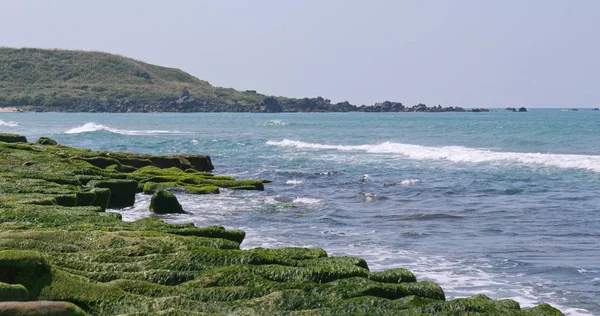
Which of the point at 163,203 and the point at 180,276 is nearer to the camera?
the point at 180,276

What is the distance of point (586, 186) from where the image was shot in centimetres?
3384

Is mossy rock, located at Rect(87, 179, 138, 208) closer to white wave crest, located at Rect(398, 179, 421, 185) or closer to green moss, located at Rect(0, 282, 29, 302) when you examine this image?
white wave crest, located at Rect(398, 179, 421, 185)

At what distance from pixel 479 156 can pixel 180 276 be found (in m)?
44.5

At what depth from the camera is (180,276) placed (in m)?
10.1

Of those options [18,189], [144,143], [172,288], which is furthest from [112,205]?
[144,143]

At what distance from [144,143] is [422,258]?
5578 cm

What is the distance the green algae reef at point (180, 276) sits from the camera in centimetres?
891

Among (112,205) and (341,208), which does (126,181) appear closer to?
(112,205)

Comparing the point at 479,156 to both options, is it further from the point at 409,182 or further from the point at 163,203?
the point at 163,203

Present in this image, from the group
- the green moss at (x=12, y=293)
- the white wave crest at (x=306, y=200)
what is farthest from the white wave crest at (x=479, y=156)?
the green moss at (x=12, y=293)

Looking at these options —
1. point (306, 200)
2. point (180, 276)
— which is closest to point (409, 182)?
point (306, 200)

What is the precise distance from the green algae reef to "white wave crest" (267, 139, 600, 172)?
34.0m

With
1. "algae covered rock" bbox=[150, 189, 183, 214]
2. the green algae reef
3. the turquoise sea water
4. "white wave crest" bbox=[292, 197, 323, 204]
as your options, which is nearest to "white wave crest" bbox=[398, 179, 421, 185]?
the turquoise sea water

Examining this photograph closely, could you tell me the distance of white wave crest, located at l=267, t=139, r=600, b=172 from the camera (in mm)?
45594
